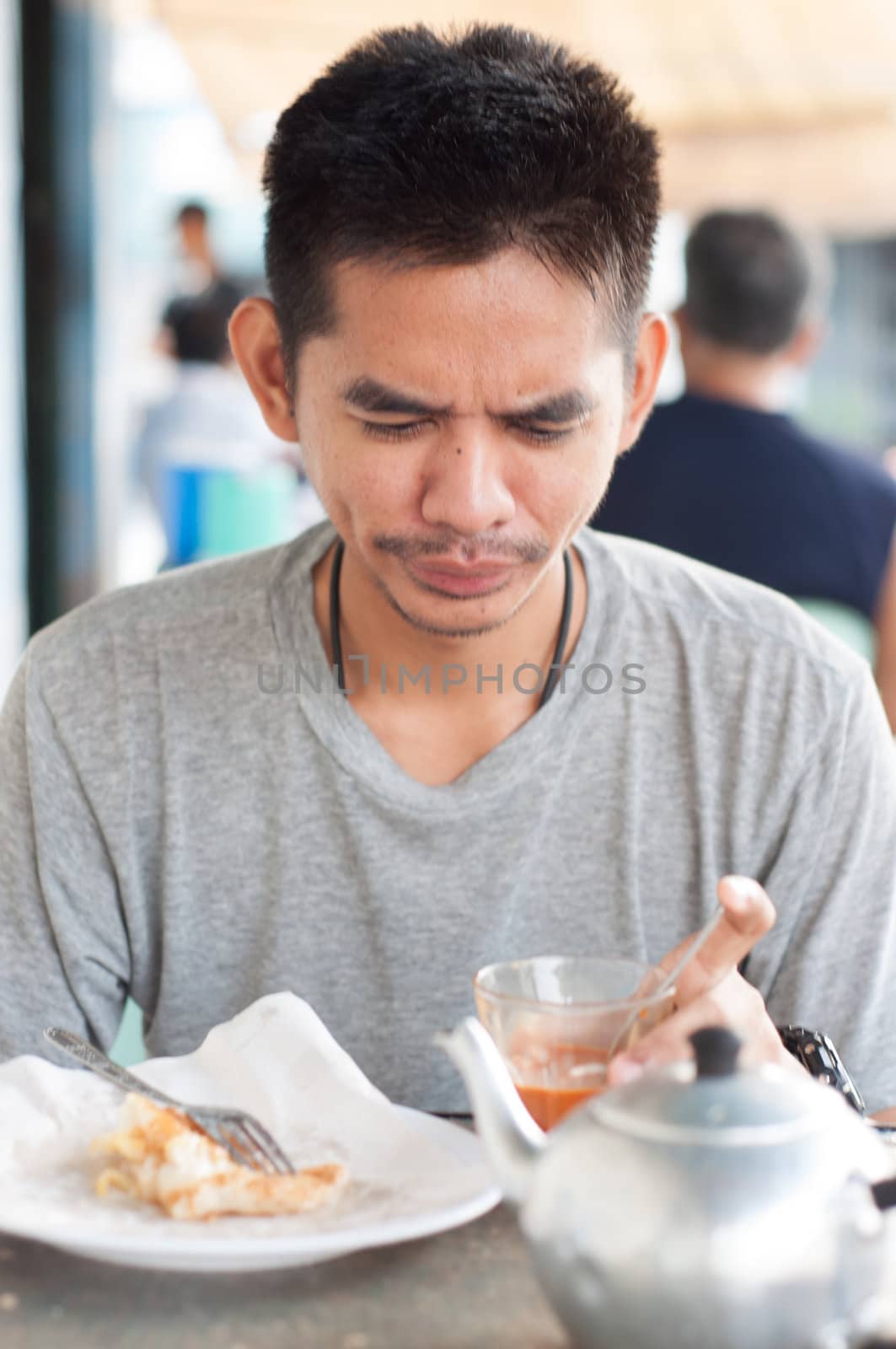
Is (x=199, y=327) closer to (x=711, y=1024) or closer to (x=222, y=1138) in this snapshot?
(x=222, y=1138)

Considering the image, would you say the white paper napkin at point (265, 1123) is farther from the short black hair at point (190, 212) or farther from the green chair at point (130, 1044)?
the short black hair at point (190, 212)

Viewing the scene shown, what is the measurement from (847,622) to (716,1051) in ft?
6.89

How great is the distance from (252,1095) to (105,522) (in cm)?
368

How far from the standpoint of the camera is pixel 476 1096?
0.73m

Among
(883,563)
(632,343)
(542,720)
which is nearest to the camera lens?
(632,343)

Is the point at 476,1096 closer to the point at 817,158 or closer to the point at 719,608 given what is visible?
the point at 719,608

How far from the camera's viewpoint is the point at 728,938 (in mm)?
960

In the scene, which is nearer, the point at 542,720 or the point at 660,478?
the point at 542,720

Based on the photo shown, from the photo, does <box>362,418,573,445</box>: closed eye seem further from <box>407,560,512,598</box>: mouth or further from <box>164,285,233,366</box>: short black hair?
<box>164,285,233,366</box>: short black hair

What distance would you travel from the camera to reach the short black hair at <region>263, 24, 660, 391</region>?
1152 millimetres

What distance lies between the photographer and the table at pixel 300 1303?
0.75m

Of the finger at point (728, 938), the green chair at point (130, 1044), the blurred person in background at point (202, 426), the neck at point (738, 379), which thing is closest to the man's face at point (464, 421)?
the finger at point (728, 938)

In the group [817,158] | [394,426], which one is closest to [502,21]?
[394,426]

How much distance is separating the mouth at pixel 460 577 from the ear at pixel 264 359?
214 mm
